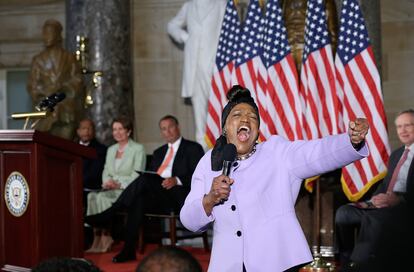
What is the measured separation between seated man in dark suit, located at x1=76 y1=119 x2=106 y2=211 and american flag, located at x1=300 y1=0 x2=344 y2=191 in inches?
96.7

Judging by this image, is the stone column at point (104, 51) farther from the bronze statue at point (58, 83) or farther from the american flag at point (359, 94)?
the american flag at point (359, 94)

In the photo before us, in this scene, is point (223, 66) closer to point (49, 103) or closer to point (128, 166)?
point (128, 166)

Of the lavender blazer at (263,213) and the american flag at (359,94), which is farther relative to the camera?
the american flag at (359,94)

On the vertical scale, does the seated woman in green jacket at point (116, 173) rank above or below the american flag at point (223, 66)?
below

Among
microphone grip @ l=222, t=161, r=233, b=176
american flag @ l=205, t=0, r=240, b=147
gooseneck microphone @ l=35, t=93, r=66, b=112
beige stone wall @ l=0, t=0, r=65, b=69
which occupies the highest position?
beige stone wall @ l=0, t=0, r=65, b=69

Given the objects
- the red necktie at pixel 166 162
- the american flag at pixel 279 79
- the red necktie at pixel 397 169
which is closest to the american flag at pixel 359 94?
the american flag at pixel 279 79

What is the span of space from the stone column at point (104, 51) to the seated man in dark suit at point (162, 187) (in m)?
1.85

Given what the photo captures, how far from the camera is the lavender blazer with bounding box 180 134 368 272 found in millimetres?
3314

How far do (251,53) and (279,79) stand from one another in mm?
535

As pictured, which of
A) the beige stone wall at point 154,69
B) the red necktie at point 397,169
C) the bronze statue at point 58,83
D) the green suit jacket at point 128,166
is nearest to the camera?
the red necktie at point 397,169

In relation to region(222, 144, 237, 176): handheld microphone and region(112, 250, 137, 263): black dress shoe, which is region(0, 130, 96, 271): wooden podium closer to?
region(112, 250, 137, 263): black dress shoe

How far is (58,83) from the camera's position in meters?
9.59

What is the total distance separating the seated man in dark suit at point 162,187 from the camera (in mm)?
7945

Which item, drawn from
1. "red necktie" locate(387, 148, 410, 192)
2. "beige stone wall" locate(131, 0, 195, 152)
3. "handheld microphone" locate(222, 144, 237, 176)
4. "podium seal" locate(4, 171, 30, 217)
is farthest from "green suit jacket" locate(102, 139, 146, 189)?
"handheld microphone" locate(222, 144, 237, 176)
